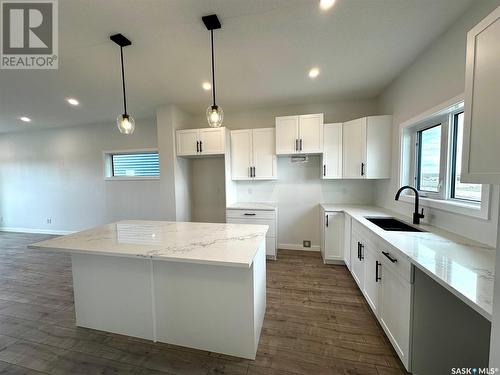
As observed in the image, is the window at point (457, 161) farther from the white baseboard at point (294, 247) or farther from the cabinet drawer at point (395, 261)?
the white baseboard at point (294, 247)

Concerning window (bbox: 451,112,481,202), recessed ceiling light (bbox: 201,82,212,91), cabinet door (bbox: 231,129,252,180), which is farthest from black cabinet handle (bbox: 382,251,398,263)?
recessed ceiling light (bbox: 201,82,212,91)

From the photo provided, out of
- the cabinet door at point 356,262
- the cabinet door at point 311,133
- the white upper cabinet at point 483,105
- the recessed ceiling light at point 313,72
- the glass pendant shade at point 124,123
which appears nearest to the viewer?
the white upper cabinet at point 483,105

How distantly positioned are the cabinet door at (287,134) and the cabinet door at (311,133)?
83 millimetres

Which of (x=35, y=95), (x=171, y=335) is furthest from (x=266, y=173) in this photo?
(x=35, y=95)

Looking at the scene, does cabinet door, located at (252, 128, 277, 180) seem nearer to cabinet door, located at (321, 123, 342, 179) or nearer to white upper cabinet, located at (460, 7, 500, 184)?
cabinet door, located at (321, 123, 342, 179)

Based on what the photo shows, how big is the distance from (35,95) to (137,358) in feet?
13.9

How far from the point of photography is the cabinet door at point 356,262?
88.5 inches

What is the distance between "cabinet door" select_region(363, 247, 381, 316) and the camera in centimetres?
180

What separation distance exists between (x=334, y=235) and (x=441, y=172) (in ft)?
5.00

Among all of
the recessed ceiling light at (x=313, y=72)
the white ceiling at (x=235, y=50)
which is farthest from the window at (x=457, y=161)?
the recessed ceiling light at (x=313, y=72)

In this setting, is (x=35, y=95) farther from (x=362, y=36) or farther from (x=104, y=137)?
(x=362, y=36)

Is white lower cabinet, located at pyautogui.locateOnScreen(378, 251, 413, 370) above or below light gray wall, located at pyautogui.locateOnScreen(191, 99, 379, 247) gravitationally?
below

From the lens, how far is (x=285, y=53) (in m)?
2.11

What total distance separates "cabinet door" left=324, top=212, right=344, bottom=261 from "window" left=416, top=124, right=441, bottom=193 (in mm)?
1076
